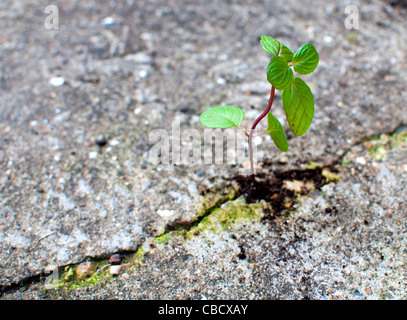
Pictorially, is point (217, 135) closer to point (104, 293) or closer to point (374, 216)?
point (374, 216)

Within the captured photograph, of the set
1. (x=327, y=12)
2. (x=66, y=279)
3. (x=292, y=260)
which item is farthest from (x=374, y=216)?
(x=327, y=12)

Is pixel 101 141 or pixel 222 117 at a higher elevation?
pixel 222 117

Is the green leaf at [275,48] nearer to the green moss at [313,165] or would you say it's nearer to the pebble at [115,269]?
the green moss at [313,165]

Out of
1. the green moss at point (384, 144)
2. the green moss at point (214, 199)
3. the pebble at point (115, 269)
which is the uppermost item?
the green moss at point (384, 144)

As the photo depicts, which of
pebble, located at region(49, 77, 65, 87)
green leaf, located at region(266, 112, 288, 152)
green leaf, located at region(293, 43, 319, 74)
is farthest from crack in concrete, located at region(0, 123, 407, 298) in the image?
pebble, located at region(49, 77, 65, 87)

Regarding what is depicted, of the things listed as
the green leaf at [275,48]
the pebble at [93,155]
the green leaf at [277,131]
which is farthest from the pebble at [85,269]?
the green leaf at [275,48]

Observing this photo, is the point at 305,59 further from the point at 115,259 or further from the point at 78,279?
the point at 78,279

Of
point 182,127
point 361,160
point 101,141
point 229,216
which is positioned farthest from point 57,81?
point 361,160
